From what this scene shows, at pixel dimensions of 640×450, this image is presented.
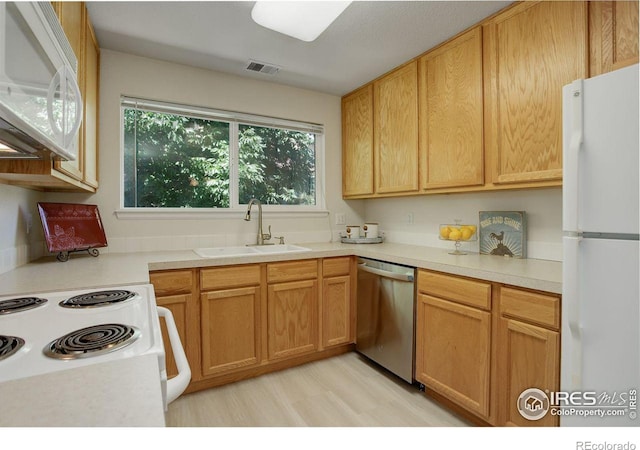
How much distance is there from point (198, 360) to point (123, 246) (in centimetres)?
101

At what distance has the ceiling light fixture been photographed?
159 cm

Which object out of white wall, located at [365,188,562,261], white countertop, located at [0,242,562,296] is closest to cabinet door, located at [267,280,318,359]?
white countertop, located at [0,242,562,296]

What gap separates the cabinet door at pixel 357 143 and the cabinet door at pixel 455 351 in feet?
4.23

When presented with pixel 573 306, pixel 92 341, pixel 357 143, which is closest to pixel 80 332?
pixel 92 341

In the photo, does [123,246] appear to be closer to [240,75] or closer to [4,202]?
[4,202]

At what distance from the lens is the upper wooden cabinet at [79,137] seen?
1238 millimetres

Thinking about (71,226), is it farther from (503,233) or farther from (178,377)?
(503,233)

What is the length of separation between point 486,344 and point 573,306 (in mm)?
574

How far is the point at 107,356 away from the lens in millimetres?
673

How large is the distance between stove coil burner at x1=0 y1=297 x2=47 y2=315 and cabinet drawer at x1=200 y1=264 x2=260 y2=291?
3.13 ft

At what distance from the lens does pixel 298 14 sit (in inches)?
64.9

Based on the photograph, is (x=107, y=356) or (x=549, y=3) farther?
(x=549, y=3)
